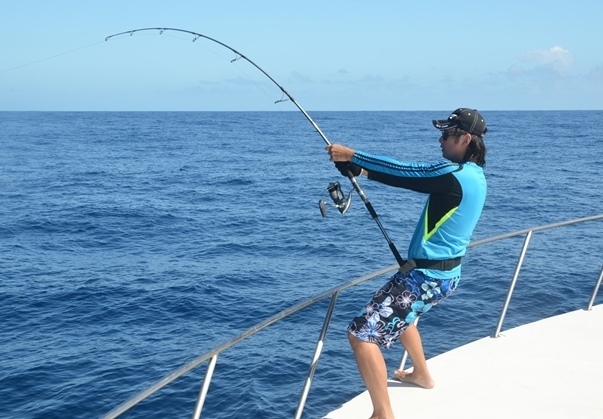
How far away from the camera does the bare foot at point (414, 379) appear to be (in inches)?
188

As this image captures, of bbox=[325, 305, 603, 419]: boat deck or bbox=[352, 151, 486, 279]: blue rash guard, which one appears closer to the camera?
bbox=[352, 151, 486, 279]: blue rash guard

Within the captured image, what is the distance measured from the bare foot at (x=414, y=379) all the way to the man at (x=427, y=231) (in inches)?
31.2

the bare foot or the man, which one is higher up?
the man

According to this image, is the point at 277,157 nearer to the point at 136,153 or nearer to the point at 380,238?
the point at 136,153

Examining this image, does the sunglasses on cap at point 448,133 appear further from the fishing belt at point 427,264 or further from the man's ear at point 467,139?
the fishing belt at point 427,264

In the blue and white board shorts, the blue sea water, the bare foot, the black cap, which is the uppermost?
the black cap

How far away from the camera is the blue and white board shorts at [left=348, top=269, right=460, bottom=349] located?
385 centimetres

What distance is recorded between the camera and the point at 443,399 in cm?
463

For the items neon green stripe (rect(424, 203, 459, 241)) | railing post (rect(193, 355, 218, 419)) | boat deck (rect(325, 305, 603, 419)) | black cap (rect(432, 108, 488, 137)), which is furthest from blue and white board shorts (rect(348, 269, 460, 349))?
railing post (rect(193, 355, 218, 419))

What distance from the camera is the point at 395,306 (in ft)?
12.7

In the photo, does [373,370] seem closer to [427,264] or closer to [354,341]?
[354,341]

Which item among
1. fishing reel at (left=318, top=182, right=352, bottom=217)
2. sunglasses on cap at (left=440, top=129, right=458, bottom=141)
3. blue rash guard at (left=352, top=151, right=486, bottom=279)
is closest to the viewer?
blue rash guard at (left=352, top=151, right=486, bottom=279)

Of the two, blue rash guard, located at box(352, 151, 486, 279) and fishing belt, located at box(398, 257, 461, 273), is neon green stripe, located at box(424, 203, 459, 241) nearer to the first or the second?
blue rash guard, located at box(352, 151, 486, 279)

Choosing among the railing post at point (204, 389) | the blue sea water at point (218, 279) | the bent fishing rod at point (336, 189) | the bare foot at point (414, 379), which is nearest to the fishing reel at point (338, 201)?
the bent fishing rod at point (336, 189)
